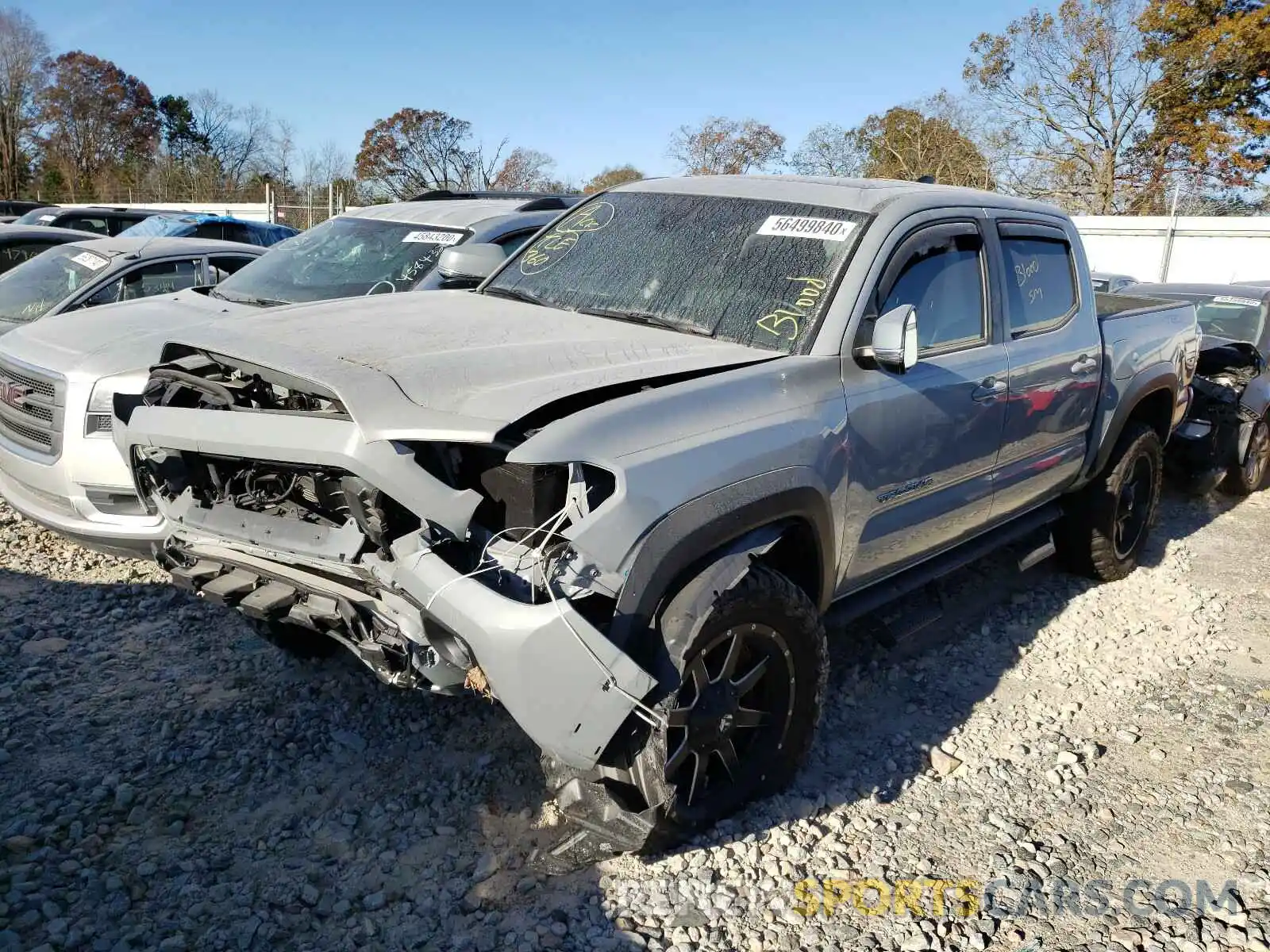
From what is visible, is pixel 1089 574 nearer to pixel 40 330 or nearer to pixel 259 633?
pixel 259 633

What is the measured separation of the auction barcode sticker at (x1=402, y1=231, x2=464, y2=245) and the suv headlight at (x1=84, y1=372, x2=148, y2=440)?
2190 millimetres

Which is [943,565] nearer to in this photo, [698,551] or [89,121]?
[698,551]

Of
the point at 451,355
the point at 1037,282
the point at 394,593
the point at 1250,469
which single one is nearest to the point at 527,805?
the point at 394,593

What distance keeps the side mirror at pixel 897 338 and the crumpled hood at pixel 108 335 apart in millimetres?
3344

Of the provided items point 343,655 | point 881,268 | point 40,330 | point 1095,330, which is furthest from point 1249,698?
point 40,330

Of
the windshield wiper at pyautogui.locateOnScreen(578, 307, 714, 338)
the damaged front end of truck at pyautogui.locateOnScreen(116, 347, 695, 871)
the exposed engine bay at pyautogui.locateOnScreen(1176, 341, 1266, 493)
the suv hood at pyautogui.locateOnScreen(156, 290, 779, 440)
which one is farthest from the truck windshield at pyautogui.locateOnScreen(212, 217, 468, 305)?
the exposed engine bay at pyautogui.locateOnScreen(1176, 341, 1266, 493)

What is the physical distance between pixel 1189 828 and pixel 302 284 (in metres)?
5.30

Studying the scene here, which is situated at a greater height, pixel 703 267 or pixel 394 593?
pixel 703 267

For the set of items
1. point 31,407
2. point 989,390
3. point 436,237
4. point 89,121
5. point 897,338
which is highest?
point 89,121

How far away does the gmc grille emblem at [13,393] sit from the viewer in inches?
193

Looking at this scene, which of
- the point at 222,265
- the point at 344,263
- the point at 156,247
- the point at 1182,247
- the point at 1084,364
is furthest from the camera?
the point at 1182,247

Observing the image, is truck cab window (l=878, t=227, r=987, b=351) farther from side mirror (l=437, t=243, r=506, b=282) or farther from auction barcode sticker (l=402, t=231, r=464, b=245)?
auction barcode sticker (l=402, t=231, r=464, b=245)

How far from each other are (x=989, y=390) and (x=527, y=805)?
2.41 m

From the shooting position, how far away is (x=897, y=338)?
3.24 meters
